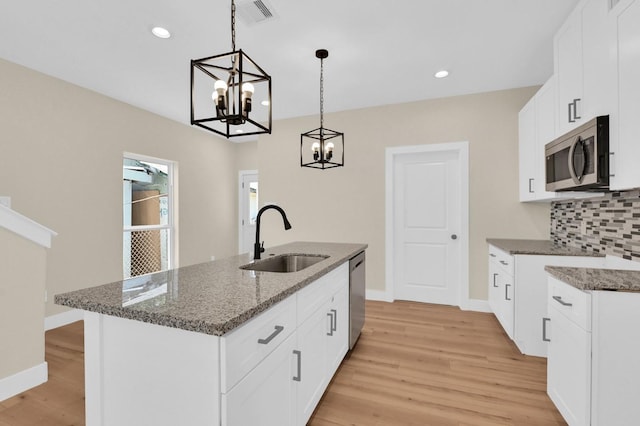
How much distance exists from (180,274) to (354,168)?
3.12 metres

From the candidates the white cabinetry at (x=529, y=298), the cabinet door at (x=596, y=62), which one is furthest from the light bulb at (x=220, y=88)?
the white cabinetry at (x=529, y=298)

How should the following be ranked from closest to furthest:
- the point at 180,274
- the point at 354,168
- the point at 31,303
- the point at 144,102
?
the point at 180,274
the point at 31,303
the point at 144,102
the point at 354,168

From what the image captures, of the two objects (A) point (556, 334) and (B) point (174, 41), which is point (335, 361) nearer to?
(A) point (556, 334)

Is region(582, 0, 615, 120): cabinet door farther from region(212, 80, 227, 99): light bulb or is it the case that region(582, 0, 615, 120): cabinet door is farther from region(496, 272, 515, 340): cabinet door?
region(212, 80, 227, 99): light bulb

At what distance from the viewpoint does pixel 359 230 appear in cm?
421

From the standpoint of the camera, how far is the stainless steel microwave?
1.69m

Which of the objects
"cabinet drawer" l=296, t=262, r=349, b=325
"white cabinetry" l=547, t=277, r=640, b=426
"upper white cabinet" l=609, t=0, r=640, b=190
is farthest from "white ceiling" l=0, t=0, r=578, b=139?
"white cabinetry" l=547, t=277, r=640, b=426

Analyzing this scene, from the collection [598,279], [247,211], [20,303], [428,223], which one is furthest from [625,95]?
[247,211]

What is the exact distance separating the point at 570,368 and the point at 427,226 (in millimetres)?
2508

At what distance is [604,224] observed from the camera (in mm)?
2354

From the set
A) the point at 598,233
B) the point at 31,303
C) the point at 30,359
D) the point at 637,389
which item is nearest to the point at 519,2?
the point at 598,233

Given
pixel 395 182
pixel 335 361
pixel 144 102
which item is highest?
pixel 144 102

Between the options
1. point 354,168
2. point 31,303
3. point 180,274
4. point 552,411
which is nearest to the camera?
point 180,274

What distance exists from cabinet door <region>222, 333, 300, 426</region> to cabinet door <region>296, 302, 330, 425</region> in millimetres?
70
